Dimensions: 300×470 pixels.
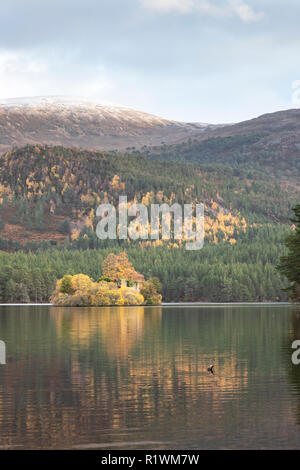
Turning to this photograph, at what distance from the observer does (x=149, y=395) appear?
44781 mm

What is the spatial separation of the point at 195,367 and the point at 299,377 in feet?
28.7

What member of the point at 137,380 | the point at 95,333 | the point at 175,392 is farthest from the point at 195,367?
the point at 95,333

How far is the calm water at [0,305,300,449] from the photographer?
34.3m

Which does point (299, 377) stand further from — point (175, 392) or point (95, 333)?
point (95, 333)

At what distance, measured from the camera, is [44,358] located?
64.9m

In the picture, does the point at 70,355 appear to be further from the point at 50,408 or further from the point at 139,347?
the point at 50,408

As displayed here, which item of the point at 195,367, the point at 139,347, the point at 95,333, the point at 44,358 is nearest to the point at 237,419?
the point at 195,367

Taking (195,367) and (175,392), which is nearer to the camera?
(175,392)

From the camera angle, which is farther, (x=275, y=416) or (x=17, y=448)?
(x=275, y=416)

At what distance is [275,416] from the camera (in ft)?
126

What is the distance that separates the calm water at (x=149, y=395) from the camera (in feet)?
112

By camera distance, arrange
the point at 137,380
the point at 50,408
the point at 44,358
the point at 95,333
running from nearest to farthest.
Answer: the point at 50,408 < the point at 137,380 < the point at 44,358 < the point at 95,333

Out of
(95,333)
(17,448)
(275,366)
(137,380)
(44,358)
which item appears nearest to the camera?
(17,448)

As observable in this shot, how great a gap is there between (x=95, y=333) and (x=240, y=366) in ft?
130
